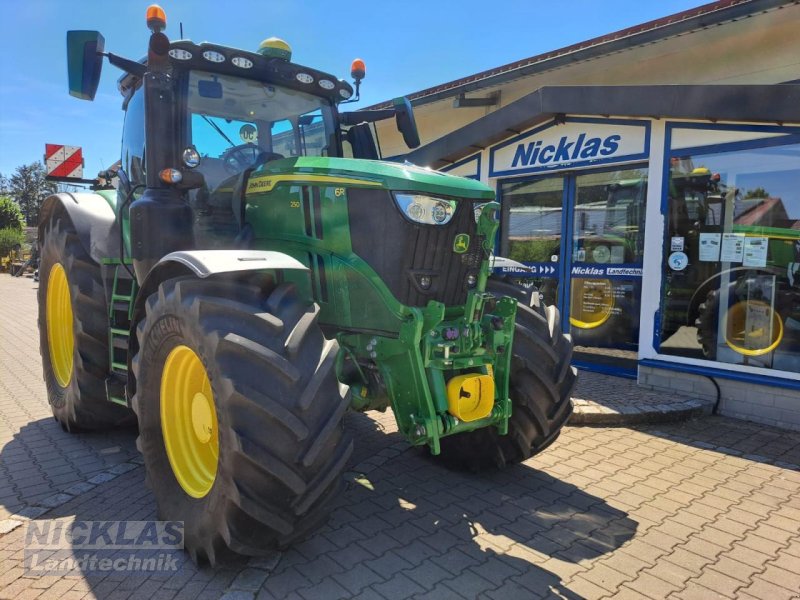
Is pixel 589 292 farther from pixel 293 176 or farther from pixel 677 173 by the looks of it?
pixel 293 176

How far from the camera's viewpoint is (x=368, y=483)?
3.68 metres

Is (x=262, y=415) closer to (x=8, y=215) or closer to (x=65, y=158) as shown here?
(x=65, y=158)

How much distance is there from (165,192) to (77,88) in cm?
71

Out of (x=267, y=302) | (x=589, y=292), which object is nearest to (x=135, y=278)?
(x=267, y=302)

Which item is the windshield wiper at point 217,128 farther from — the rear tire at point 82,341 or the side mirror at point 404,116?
the rear tire at point 82,341

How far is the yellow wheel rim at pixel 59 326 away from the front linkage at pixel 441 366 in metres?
3.05

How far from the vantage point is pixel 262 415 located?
2.31m

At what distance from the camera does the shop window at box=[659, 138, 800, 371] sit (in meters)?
5.19

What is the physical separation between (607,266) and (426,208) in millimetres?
4248

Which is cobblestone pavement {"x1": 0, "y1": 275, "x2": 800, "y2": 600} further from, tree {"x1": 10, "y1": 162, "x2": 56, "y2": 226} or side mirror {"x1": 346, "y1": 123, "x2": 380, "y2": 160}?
tree {"x1": 10, "y1": 162, "x2": 56, "y2": 226}

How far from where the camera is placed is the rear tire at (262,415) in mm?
2311

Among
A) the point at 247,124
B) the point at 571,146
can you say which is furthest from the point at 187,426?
the point at 571,146

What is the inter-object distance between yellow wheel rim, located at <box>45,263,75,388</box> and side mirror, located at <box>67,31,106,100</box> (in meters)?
2.12

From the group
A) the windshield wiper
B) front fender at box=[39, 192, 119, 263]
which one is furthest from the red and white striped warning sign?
the windshield wiper
